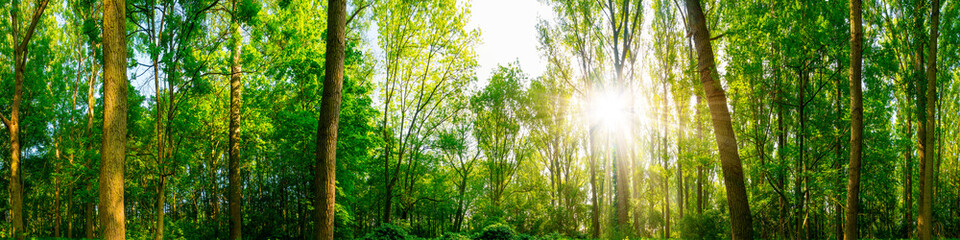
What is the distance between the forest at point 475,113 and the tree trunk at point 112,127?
Answer: 0.03m

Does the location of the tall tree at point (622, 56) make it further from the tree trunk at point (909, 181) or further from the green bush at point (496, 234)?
the tree trunk at point (909, 181)

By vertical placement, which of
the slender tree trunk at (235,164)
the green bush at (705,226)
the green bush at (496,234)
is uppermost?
the slender tree trunk at (235,164)

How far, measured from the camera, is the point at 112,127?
6586 mm

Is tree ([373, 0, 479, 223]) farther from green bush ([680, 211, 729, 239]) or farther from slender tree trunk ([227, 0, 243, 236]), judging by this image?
green bush ([680, 211, 729, 239])

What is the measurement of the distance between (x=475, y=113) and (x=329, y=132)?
1661 centimetres

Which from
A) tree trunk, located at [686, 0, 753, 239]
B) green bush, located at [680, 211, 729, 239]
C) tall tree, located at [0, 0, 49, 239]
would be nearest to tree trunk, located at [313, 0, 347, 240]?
tree trunk, located at [686, 0, 753, 239]

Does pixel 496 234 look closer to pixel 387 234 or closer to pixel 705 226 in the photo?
pixel 387 234

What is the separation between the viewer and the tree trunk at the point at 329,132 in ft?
18.5

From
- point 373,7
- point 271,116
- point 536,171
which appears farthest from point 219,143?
point 536,171

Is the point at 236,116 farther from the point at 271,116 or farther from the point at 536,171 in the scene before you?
the point at 536,171

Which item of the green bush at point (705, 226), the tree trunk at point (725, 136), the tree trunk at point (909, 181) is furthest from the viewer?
the green bush at point (705, 226)

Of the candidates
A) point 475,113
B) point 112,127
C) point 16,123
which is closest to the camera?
point 112,127

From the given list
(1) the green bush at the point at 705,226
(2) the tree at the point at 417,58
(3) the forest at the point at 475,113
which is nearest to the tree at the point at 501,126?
(3) the forest at the point at 475,113

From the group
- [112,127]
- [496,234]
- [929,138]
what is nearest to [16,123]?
[112,127]
